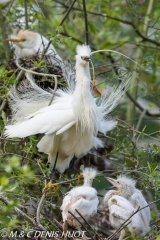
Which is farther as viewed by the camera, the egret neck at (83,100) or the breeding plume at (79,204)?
the egret neck at (83,100)

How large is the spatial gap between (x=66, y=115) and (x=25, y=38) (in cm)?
161

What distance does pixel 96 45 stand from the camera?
5816 millimetres

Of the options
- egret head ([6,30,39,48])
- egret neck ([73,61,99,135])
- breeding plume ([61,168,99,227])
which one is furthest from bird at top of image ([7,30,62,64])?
breeding plume ([61,168,99,227])

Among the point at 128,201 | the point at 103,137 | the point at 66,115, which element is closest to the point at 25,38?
the point at 103,137

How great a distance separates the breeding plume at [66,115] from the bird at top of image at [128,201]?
327 millimetres

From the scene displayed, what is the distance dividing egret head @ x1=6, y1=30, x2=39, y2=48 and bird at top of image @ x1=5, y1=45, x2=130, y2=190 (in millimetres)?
1119

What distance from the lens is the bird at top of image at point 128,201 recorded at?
3.54m

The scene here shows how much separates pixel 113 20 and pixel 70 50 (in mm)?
570

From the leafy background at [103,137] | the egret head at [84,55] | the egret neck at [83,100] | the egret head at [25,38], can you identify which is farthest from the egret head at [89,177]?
the egret head at [25,38]

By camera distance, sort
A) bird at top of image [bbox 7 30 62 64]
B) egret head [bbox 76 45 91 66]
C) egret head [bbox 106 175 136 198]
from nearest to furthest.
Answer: egret head [bbox 76 45 91 66]
egret head [bbox 106 175 136 198]
bird at top of image [bbox 7 30 62 64]

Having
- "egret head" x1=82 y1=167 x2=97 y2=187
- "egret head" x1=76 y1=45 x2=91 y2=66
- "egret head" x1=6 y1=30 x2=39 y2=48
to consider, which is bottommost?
"egret head" x1=82 y1=167 x2=97 y2=187

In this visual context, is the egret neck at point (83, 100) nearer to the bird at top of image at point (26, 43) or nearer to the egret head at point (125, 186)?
the egret head at point (125, 186)

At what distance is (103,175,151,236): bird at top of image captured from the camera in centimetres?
354

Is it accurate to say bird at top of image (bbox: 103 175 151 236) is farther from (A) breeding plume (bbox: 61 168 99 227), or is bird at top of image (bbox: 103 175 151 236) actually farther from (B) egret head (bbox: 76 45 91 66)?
(B) egret head (bbox: 76 45 91 66)
